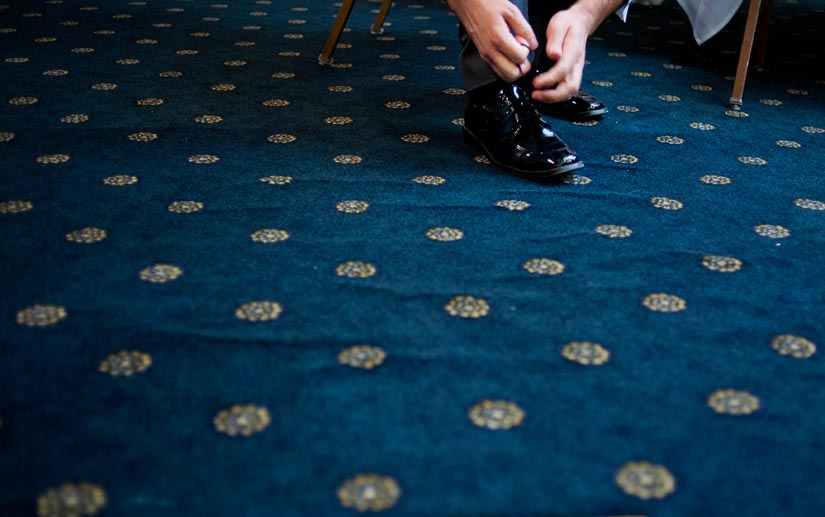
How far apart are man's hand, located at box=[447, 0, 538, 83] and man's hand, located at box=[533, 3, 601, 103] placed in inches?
1.6

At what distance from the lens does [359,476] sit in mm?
749

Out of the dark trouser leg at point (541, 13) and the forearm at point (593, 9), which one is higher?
the forearm at point (593, 9)

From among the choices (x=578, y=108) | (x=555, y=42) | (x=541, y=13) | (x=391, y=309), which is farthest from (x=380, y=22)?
(x=391, y=309)

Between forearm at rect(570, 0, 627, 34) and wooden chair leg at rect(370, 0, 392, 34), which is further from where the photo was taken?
wooden chair leg at rect(370, 0, 392, 34)

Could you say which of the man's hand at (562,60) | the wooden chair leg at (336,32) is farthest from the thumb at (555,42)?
the wooden chair leg at (336,32)

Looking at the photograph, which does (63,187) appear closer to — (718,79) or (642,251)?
(642,251)

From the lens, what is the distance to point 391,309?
1.02 metres

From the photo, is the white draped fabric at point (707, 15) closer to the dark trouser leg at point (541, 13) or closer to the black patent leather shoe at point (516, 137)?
the dark trouser leg at point (541, 13)

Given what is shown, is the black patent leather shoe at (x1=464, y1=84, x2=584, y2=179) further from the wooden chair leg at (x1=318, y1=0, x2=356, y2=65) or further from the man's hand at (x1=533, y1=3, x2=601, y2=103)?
the wooden chair leg at (x1=318, y1=0, x2=356, y2=65)

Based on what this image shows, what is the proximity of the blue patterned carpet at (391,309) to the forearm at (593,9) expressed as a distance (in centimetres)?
27

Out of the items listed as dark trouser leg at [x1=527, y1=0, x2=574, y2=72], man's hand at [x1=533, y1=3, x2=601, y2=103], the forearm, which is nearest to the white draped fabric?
dark trouser leg at [x1=527, y1=0, x2=574, y2=72]

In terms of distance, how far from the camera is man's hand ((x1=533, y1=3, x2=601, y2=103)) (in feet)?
4.47

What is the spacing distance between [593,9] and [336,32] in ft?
2.85

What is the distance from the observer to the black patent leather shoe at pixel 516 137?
1.47 meters
